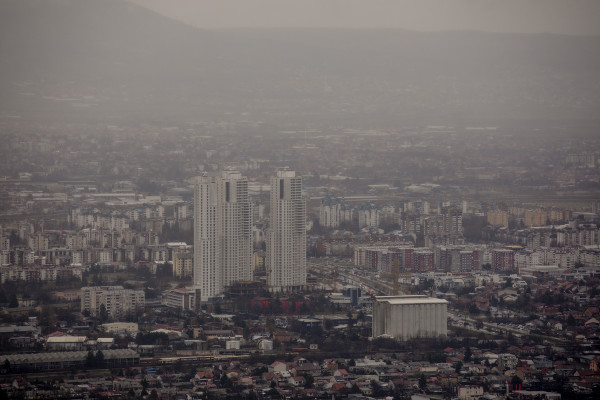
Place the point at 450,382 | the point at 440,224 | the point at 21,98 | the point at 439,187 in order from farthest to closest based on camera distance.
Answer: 1. the point at 21,98
2. the point at 439,187
3. the point at 440,224
4. the point at 450,382

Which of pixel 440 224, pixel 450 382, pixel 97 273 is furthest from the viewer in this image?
pixel 440 224

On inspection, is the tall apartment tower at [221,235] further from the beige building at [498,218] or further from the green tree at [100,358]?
the beige building at [498,218]

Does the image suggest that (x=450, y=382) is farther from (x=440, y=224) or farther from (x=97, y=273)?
(x=440, y=224)

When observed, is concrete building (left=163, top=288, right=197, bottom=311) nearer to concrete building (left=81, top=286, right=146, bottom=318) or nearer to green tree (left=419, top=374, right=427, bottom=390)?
concrete building (left=81, top=286, right=146, bottom=318)

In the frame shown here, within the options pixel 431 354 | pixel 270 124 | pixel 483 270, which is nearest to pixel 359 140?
pixel 270 124

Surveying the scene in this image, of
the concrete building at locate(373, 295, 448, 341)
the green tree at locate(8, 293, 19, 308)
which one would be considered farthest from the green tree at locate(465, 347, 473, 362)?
the green tree at locate(8, 293, 19, 308)

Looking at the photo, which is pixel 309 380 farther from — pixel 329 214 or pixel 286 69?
pixel 286 69
